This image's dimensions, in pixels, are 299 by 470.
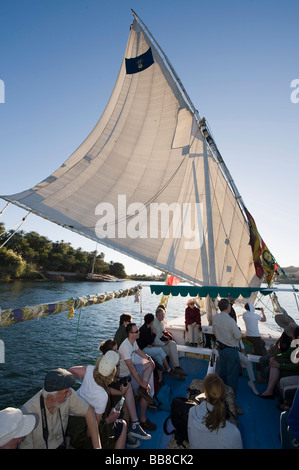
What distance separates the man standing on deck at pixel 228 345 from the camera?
15.7ft

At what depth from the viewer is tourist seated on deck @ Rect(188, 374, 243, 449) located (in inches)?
103

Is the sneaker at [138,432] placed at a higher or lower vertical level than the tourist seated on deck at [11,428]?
lower

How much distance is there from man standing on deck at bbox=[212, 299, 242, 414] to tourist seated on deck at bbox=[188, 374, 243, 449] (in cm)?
221

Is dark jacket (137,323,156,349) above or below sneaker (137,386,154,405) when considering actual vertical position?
above

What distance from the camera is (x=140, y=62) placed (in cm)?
884

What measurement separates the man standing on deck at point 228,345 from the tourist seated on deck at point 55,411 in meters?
3.01

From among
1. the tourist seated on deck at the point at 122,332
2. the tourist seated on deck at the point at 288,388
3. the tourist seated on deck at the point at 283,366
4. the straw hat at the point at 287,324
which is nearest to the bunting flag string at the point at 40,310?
the tourist seated on deck at the point at 122,332

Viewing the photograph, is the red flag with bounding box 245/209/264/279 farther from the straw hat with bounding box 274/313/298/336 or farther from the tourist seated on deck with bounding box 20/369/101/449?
the tourist seated on deck with bounding box 20/369/101/449

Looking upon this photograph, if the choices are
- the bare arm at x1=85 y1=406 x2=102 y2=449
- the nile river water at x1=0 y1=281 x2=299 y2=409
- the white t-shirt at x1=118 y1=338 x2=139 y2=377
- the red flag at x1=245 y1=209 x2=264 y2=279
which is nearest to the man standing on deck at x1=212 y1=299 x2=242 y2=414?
the white t-shirt at x1=118 y1=338 x2=139 y2=377

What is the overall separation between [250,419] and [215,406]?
275 cm

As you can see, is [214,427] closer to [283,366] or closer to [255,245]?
[283,366]

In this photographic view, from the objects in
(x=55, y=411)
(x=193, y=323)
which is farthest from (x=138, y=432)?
(x=193, y=323)

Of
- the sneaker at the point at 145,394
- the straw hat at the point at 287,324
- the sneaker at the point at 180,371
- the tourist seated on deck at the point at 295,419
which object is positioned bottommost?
the sneaker at the point at 180,371

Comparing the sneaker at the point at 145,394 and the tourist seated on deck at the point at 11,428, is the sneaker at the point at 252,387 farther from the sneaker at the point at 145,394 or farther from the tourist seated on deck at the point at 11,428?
the tourist seated on deck at the point at 11,428
